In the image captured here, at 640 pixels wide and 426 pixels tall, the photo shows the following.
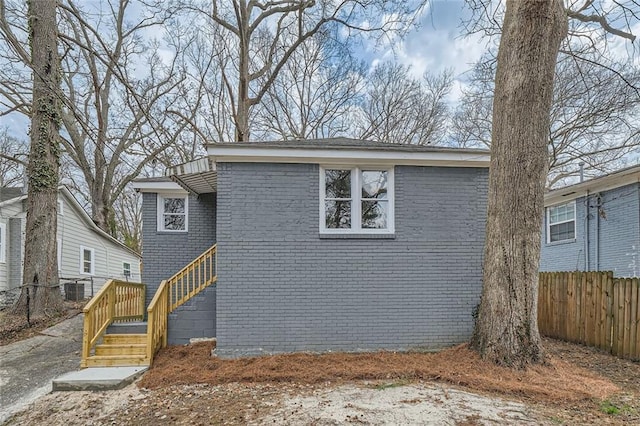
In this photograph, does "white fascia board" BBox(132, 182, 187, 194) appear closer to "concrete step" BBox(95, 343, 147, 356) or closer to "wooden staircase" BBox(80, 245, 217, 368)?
"wooden staircase" BBox(80, 245, 217, 368)

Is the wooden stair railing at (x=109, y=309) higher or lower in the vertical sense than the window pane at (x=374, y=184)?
lower

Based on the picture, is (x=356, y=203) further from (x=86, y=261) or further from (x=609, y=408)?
(x=86, y=261)

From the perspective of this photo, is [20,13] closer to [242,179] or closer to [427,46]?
[242,179]

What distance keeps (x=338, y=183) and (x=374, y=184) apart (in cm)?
68

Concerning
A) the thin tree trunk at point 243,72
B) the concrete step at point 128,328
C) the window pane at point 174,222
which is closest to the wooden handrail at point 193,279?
the concrete step at point 128,328

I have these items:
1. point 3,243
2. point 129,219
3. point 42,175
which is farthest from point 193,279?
point 129,219

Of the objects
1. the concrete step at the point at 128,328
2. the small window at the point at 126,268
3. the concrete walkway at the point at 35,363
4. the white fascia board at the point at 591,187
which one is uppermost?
the white fascia board at the point at 591,187

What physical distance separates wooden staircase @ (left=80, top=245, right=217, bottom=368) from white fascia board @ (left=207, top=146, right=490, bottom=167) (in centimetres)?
224

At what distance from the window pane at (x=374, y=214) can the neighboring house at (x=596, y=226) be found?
6.84 meters

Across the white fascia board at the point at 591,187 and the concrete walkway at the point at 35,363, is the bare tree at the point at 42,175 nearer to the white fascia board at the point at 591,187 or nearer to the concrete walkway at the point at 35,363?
the concrete walkway at the point at 35,363

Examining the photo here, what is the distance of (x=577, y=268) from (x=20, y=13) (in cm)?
1868

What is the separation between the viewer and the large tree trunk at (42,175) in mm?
9047

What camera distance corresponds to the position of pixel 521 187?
5.54m

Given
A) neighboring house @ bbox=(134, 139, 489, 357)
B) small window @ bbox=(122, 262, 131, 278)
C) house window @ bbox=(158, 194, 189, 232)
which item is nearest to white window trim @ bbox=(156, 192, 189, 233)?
house window @ bbox=(158, 194, 189, 232)
